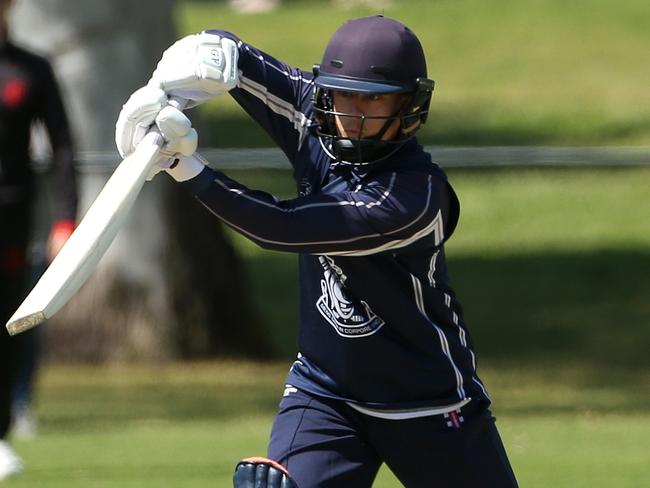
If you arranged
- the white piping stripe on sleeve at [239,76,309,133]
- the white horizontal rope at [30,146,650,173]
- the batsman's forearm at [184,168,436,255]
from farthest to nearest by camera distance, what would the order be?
the white horizontal rope at [30,146,650,173], the white piping stripe on sleeve at [239,76,309,133], the batsman's forearm at [184,168,436,255]

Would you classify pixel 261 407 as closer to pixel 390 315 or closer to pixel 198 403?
pixel 198 403

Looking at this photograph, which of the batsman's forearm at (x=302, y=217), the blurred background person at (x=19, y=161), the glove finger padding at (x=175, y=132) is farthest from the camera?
the blurred background person at (x=19, y=161)

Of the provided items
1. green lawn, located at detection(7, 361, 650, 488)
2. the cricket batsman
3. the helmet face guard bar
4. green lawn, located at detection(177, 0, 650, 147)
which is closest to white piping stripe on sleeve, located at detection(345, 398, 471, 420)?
the cricket batsman

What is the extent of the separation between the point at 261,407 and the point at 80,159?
2.43 m

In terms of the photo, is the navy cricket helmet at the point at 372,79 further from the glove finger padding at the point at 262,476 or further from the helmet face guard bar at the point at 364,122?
the glove finger padding at the point at 262,476

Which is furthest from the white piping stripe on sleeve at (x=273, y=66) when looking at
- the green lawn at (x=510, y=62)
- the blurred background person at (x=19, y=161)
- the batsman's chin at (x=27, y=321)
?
the green lawn at (x=510, y=62)

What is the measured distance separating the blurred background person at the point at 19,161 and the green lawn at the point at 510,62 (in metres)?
17.8

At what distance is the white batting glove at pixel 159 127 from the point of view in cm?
430

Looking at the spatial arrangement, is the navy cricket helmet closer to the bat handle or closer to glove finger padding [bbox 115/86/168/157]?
the bat handle

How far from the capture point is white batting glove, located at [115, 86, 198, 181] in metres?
4.30

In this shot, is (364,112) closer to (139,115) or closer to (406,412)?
(139,115)

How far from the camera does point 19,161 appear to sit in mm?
8156

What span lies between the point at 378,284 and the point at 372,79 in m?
0.60

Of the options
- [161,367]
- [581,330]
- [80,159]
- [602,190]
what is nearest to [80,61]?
[80,159]
